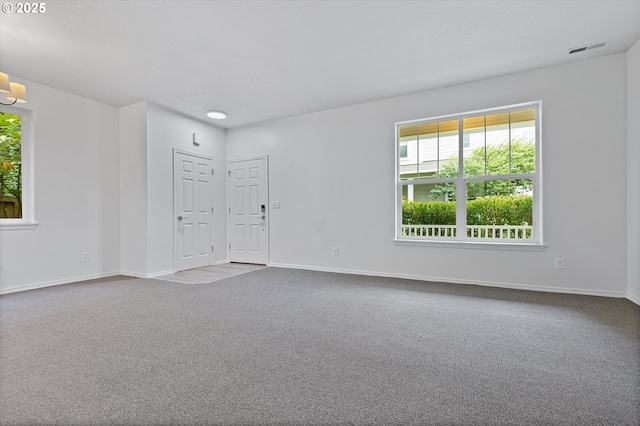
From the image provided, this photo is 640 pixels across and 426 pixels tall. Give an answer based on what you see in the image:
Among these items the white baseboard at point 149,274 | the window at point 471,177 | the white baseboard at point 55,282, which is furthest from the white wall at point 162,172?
the window at point 471,177

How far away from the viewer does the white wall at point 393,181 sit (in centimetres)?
357

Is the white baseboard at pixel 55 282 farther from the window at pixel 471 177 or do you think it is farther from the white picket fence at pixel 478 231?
the white picket fence at pixel 478 231

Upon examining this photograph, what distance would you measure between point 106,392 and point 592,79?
528 centimetres

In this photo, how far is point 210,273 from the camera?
5.10 meters

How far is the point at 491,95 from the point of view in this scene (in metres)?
4.14

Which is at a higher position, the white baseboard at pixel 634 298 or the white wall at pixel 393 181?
the white wall at pixel 393 181

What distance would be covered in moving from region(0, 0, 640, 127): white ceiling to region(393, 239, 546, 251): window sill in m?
2.15

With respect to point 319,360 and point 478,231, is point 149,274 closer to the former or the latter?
point 319,360

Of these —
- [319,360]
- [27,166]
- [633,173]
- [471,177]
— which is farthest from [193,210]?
[633,173]

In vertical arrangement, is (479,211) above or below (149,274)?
above

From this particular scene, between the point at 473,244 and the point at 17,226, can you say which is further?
the point at 473,244

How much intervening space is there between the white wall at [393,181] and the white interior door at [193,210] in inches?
33.6

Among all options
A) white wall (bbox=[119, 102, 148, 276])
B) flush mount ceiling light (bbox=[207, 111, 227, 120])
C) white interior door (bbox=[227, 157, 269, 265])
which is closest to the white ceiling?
white wall (bbox=[119, 102, 148, 276])

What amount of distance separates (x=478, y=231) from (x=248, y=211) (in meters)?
3.97
